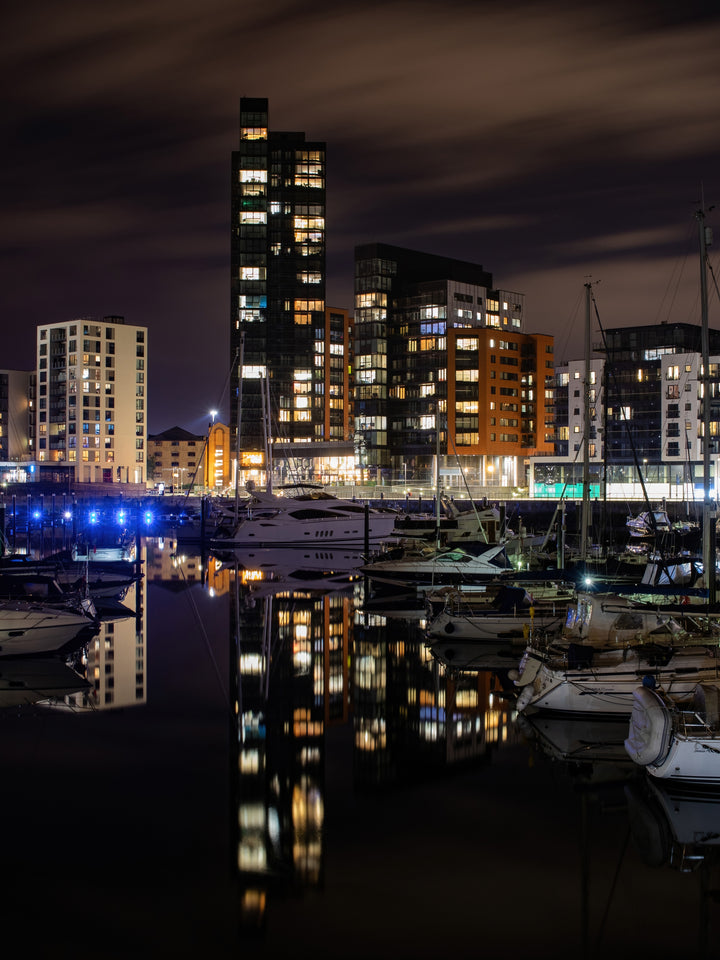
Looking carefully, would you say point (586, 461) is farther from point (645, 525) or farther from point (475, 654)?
point (645, 525)

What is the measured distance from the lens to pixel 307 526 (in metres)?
78.9

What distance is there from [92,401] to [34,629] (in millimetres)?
159466

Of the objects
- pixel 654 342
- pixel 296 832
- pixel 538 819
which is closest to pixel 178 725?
pixel 296 832

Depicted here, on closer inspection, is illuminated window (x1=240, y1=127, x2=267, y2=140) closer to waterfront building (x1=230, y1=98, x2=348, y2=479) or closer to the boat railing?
waterfront building (x1=230, y1=98, x2=348, y2=479)

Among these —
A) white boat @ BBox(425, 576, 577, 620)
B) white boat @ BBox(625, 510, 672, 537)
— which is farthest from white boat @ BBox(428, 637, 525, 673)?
white boat @ BBox(625, 510, 672, 537)

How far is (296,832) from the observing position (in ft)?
53.2

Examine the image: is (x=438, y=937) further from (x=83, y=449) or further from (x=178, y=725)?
(x=83, y=449)

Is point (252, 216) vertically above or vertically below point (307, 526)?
above

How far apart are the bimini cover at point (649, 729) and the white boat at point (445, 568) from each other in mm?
29204

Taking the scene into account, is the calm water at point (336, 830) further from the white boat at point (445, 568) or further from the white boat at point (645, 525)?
the white boat at point (645, 525)

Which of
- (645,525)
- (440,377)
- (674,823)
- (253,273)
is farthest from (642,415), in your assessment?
(674,823)

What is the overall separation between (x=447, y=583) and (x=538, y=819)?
31.9 meters

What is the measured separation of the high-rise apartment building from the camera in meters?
162

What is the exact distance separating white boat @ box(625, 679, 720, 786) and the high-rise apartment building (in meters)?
142
